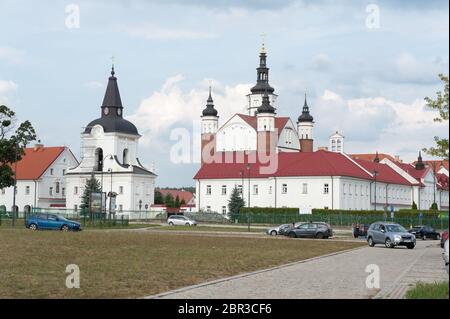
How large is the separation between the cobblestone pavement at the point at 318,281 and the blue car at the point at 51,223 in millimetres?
29573

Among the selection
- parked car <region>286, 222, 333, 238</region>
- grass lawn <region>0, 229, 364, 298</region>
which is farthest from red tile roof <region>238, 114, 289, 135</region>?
grass lawn <region>0, 229, 364, 298</region>

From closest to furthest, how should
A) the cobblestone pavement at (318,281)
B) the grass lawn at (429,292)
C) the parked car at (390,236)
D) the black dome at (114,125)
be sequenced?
the grass lawn at (429,292) → the cobblestone pavement at (318,281) → the parked car at (390,236) → the black dome at (114,125)

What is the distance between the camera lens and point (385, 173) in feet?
373

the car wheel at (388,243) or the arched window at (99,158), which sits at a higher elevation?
the arched window at (99,158)

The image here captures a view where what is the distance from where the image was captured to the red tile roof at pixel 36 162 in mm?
112438

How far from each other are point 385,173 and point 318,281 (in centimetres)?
9877

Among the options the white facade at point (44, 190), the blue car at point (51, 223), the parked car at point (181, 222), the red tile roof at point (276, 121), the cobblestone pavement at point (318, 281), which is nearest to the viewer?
the cobblestone pavement at point (318, 281)

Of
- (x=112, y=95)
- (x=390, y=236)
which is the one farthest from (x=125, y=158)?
(x=390, y=236)

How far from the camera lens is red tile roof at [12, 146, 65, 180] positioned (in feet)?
369

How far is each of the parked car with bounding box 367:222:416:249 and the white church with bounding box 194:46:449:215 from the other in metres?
44.1

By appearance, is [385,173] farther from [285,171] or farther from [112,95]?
[112,95]

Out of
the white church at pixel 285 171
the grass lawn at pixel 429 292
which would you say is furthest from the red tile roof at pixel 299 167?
the grass lawn at pixel 429 292

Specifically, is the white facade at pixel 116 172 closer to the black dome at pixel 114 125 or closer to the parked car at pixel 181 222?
the black dome at pixel 114 125

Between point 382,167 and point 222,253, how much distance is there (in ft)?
302
